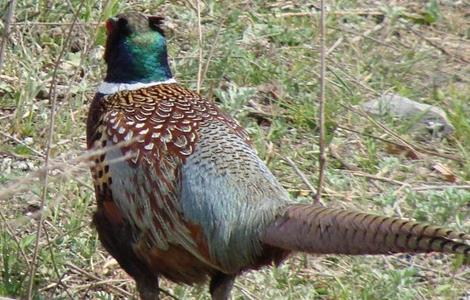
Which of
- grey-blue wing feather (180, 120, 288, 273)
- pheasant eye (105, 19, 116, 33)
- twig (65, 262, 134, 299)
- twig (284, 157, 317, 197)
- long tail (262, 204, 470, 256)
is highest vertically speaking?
pheasant eye (105, 19, 116, 33)

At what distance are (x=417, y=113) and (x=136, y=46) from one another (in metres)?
1.72

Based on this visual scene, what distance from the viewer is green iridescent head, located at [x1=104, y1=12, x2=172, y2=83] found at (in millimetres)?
4738

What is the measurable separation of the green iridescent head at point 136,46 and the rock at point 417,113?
1.50 metres

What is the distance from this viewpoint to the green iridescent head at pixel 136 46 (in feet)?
15.5

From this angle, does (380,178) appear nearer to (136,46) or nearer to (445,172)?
(445,172)

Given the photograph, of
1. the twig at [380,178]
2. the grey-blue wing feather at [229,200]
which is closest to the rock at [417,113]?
the twig at [380,178]

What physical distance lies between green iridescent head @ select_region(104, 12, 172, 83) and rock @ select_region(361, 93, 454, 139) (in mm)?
1501

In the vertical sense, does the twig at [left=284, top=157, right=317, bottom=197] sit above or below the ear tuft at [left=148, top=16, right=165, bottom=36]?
below

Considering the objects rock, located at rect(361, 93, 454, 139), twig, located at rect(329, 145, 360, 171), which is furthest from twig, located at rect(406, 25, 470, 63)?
twig, located at rect(329, 145, 360, 171)

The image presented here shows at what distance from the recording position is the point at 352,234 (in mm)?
3721

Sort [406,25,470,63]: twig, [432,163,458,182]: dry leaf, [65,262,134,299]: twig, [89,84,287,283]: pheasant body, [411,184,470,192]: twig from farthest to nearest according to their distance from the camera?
[406,25,470,63]: twig, [432,163,458,182]: dry leaf, [411,184,470,192]: twig, [65,262,134,299]: twig, [89,84,287,283]: pheasant body

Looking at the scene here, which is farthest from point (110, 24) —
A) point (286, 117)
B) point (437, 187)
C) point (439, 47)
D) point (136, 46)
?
point (439, 47)

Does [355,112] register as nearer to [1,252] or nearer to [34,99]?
[34,99]

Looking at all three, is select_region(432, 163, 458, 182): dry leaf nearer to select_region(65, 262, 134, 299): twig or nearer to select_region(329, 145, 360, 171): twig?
select_region(329, 145, 360, 171): twig
